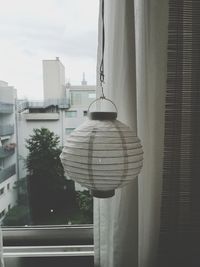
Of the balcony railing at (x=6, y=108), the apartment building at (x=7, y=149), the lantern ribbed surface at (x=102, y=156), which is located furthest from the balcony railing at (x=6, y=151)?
the lantern ribbed surface at (x=102, y=156)

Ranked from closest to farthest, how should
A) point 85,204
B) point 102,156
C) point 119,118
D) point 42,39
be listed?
point 102,156 → point 119,118 → point 42,39 → point 85,204

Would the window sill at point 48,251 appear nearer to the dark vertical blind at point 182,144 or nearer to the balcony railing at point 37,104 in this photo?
the dark vertical blind at point 182,144

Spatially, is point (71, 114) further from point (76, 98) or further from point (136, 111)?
point (136, 111)

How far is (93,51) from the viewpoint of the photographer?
127 cm

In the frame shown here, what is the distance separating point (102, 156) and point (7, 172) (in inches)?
33.4

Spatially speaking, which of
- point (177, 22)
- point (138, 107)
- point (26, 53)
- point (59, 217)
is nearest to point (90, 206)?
point (59, 217)

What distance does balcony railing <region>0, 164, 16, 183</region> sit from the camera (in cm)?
127

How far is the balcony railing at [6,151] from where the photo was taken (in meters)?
1.28

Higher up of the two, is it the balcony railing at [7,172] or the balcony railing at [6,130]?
the balcony railing at [6,130]

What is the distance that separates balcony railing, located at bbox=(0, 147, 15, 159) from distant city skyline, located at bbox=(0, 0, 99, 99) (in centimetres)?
30

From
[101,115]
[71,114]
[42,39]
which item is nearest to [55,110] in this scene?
[71,114]

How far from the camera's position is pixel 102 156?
2.07ft

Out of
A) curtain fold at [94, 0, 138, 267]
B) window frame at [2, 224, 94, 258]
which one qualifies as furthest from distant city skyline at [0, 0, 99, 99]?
window frame at [2, 224, 94, 258]

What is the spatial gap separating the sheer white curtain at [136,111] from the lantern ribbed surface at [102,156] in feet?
1.13
